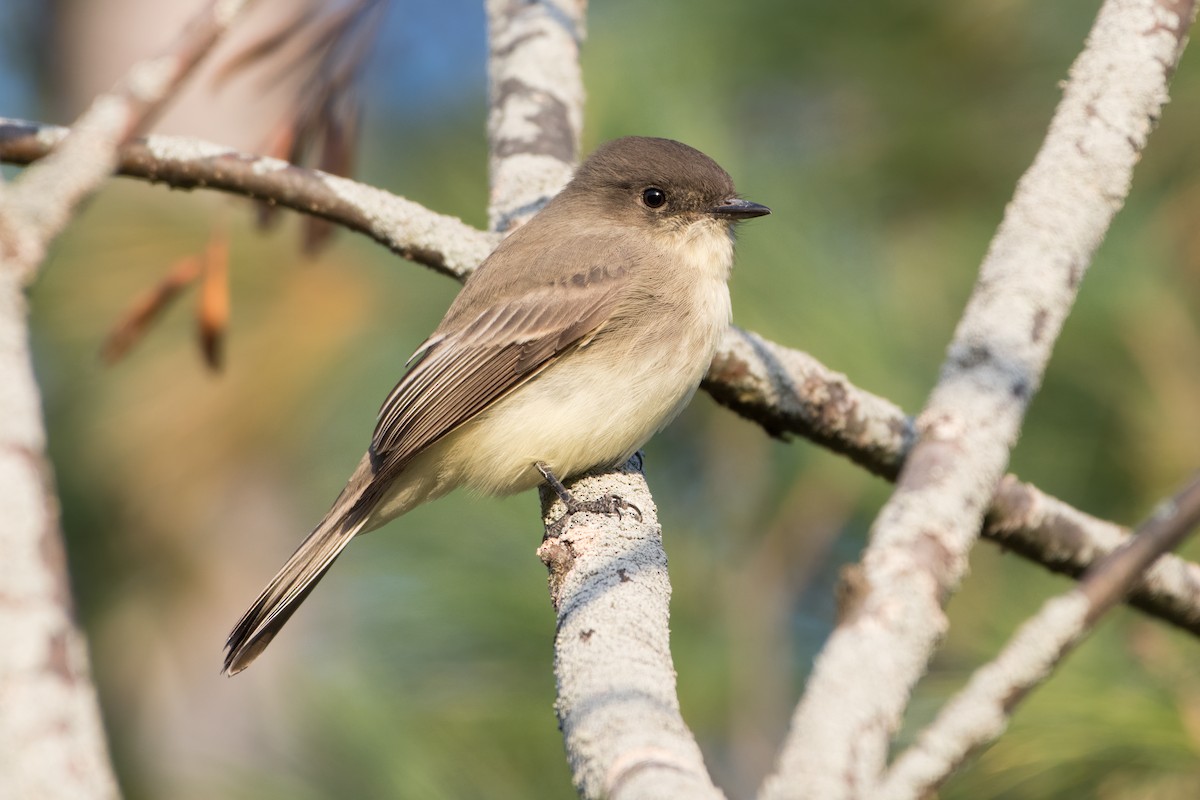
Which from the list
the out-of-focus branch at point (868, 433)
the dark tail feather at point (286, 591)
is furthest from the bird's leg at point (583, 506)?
the dark tail feather at point (286, 591)

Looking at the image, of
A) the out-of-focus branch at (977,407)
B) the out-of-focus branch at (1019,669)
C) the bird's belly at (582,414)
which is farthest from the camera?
the bird's belly at (582,414)

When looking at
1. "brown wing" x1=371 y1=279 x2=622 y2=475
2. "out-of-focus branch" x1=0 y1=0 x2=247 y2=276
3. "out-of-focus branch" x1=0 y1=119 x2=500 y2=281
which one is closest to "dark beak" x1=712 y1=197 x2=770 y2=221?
"brown wing" x1=371 y1=279 x2=622 y2=475

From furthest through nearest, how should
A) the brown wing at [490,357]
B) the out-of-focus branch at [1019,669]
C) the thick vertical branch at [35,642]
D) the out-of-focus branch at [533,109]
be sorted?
the out-of-focus branch at [533,109] → the brown wing at [490,357] → the out-of-focus branch at [1019,669] → the thick vertical branch at [35,642]

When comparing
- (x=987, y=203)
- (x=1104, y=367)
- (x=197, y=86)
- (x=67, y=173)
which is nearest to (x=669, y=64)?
(x=987, y=203)

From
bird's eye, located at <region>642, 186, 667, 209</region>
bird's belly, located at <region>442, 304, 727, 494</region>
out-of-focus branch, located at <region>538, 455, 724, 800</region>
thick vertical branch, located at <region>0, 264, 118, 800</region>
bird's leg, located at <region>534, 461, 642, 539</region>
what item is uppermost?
bird's eye, located at <region>642, 186, 667, 209</region>

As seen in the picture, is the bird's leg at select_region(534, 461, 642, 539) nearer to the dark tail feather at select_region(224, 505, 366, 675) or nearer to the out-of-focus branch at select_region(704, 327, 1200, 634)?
the out-of-focus branch at select_region(704, 327, 1200, 634)

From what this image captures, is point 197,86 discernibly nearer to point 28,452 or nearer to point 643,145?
point 643,145

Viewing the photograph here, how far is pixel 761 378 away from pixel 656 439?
1334 millimetres

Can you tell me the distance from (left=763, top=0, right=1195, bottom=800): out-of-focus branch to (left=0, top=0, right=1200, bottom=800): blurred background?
52.0 inches

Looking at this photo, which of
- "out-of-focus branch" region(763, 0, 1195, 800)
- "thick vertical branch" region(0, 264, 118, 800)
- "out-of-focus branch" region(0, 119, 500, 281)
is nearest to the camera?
"thick vertical branch" region(0, 264, 118, 800)

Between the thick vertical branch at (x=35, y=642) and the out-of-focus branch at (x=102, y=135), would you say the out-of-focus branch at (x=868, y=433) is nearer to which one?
the out-of-focus branch at (x=102, y=135)

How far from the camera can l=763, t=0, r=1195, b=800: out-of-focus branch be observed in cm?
143

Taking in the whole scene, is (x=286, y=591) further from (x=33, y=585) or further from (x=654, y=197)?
(x=33, y=585)

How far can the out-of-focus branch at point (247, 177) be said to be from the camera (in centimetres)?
323
